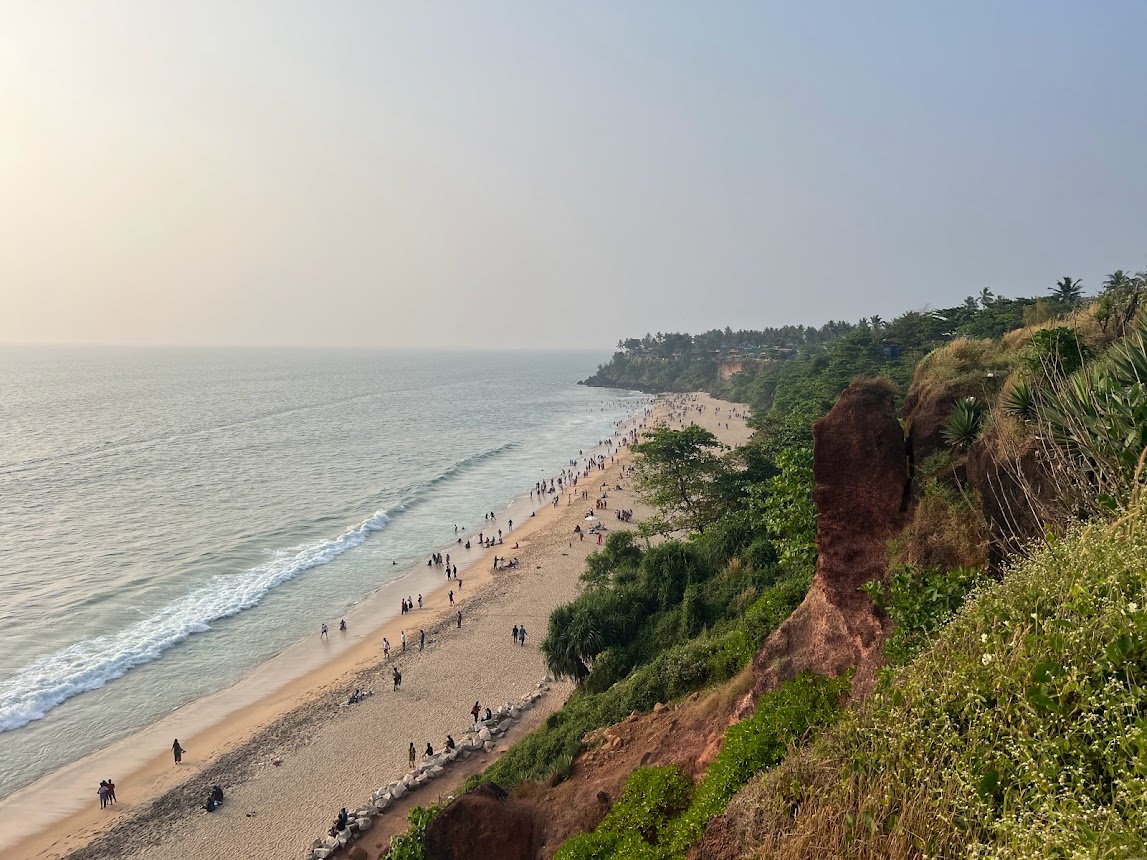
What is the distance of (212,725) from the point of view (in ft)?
75.5

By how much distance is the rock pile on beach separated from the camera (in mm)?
16031

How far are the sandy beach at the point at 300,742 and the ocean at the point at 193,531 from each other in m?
1.90

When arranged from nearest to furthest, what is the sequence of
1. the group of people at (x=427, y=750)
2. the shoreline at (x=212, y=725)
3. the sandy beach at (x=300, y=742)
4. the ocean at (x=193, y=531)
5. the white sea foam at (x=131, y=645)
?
the sandy beach at (x=300, y=742) < the shoreline at (x=212, y=725) < the group of people at (x=427, y=750) < the white sea foam at (x=131, y=645) < the ocean at (x=193, y=531)

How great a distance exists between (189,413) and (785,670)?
111 m

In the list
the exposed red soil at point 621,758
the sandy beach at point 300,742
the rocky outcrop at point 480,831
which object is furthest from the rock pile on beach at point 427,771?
the rocky outcrop at point 480,831

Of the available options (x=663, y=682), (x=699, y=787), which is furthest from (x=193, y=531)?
(x=699, y=787)

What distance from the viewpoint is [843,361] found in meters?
53.8

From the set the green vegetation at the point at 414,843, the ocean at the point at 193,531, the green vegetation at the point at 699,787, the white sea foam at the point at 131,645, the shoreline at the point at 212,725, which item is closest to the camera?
the green vegetation at the point at 699,787

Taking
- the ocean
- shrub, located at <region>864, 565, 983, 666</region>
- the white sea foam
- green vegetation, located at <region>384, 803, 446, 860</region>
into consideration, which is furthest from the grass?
the white sea foam

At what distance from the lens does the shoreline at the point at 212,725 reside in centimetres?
1831

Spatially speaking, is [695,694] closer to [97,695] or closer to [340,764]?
[340,764]

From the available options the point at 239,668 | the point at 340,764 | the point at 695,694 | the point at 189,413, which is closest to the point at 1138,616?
the point at 695,694

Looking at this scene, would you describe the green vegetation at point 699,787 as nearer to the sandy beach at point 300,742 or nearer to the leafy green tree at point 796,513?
the leafy green tree at point 796,513

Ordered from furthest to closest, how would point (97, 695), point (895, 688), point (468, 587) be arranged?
point (468, 587) → point (97, 695) → point (895, 688)
